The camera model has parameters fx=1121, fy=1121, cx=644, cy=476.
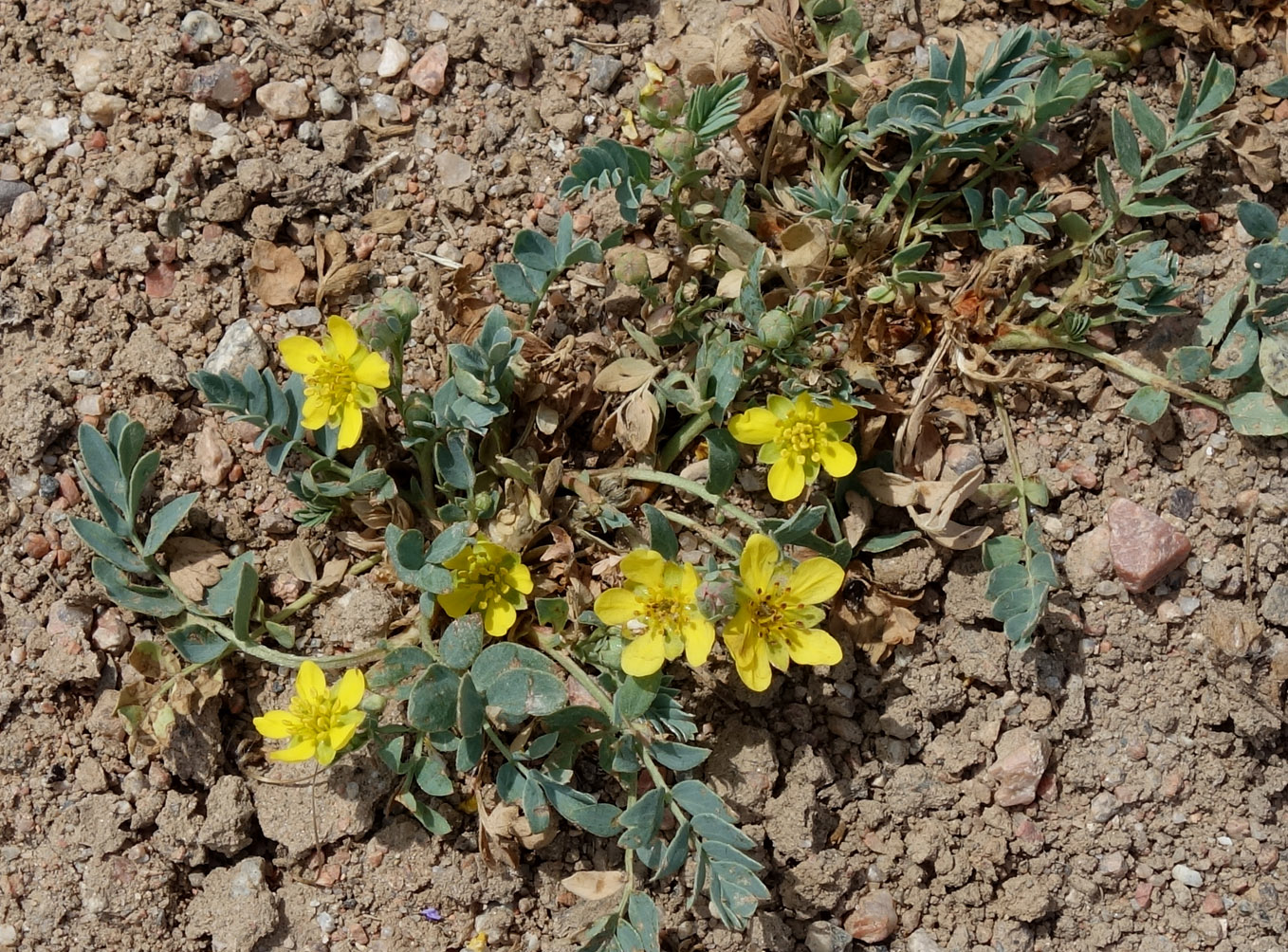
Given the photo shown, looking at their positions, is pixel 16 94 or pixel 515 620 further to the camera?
pixel 16 94

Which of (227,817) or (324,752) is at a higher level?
(324,752)

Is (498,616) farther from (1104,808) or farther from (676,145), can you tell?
(1104,808)

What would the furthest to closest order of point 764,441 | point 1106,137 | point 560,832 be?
point 1106,137
point 560,832
point 764,441

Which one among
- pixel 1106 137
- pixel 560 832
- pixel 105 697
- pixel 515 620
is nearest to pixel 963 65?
pixel 1106 137

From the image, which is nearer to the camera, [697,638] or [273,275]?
[697,638]

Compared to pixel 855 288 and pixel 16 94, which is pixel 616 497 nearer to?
pixel 855 288

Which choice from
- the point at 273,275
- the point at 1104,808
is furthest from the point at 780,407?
the point at 273,275

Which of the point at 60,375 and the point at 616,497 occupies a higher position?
the point at 60,375
